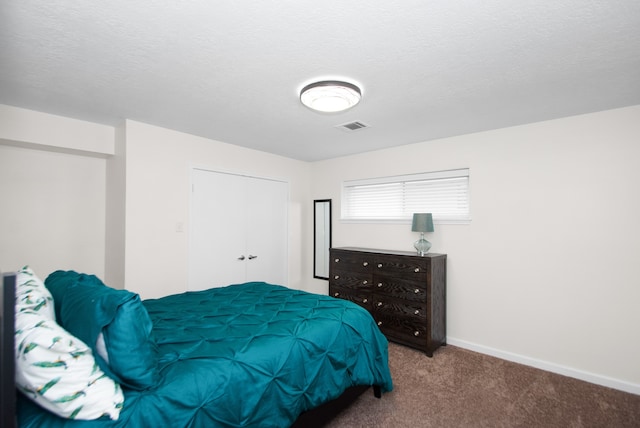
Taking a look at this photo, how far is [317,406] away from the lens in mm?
1844

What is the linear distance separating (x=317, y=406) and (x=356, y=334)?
552mm

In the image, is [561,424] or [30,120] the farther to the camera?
[30,120]

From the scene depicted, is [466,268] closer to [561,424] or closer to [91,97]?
[561,424]

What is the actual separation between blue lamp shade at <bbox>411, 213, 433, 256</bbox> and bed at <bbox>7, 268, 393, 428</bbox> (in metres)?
1.45

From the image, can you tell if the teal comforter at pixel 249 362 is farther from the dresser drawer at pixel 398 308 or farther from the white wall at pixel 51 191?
the white wall at pixel 51 191

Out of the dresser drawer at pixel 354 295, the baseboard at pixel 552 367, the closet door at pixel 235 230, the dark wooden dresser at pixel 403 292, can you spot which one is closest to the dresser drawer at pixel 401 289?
the dark wooden dresser at pixel 403 292

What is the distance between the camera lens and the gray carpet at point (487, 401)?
2.15 meters

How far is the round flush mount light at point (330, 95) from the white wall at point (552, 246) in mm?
1775

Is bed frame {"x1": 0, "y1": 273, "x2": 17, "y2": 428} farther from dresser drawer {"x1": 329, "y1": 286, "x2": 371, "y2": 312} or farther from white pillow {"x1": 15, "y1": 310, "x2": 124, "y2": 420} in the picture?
dresser drawer {"x1": 329, "y1": 286, "x2": 371, "y2": 312}

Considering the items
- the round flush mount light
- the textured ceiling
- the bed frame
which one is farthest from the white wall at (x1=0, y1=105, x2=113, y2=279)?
the bed frame

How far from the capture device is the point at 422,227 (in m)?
3.50

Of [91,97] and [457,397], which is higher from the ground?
[91,97]

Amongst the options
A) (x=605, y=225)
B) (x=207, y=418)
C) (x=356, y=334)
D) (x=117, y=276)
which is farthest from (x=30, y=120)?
(x=605, y=225)

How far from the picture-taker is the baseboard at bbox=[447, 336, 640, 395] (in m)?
2.55
